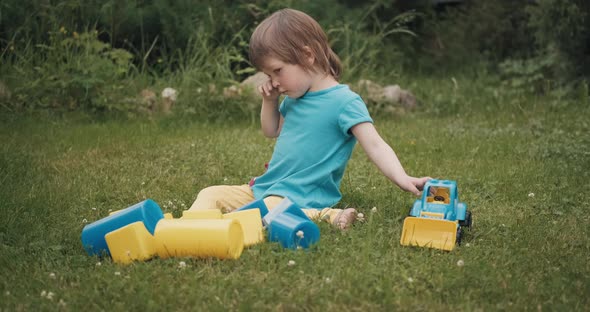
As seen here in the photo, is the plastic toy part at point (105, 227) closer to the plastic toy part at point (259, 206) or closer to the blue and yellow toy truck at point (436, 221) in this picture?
the plastic toy part at point (259, 206)

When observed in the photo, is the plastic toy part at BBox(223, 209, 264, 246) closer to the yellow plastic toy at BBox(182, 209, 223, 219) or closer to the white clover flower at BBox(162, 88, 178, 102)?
the yellow plastic toy at BBox(182, 209, 223, 219)

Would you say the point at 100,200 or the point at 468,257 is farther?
the point at 100,200

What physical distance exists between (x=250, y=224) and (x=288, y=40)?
36.1 inches

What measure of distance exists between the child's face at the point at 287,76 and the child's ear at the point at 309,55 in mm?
54

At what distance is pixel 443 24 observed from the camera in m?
9.17

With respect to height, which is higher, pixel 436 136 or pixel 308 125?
pixel 308 125

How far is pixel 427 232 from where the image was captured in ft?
9.98

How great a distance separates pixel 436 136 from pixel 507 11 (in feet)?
12.1

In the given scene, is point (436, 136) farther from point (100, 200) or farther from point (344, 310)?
point (344, 310)

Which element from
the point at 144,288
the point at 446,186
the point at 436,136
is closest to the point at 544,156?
the point at 436,136

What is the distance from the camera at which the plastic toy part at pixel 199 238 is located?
110 inches

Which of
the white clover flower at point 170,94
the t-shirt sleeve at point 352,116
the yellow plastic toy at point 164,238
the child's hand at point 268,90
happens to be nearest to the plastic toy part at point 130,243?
the yellow plastic toy at point 164,238

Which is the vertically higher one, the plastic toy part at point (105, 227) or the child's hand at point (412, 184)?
the child's hand at point (412, 184)

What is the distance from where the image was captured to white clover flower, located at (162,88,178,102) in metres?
6.45
